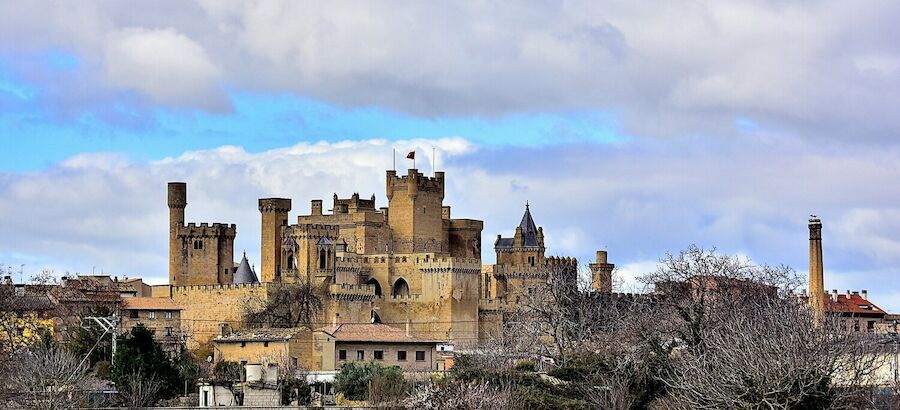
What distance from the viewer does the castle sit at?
119375mm

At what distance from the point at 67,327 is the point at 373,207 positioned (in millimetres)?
31634

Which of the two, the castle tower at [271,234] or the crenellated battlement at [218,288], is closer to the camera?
the crenellated battlement at [218,288]

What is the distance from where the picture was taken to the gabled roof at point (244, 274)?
419 ft

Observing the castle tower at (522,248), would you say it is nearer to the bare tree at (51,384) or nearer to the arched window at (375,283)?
the arched window at (375,283)

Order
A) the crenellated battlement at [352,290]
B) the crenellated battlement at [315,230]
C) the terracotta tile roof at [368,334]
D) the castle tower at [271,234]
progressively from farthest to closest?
the castle tower at [271,234], the crenellated battlement at [315,230], the crenellated battlement at [352,290], the terracotta tile roof at [368,334]

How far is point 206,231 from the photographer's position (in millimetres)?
130875

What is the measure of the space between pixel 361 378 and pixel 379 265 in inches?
1625

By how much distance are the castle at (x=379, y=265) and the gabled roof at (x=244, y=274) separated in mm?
125

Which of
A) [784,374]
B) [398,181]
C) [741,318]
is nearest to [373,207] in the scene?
[398,181]

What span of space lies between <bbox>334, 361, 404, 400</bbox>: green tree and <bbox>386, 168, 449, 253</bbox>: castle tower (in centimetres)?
4106

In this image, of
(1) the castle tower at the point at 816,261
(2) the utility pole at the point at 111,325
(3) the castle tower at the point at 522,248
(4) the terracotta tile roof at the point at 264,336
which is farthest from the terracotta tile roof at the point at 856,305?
(2) the utility pole at the point at 111,325

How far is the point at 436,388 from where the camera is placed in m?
72.3

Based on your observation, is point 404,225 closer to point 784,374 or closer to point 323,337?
point 323,337

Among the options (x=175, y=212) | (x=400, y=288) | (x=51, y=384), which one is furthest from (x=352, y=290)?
(x=51, y=384)
